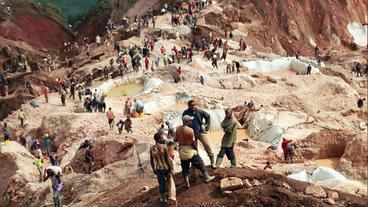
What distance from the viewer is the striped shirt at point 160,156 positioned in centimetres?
1084

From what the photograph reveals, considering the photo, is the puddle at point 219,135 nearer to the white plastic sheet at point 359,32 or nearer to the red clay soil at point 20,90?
the red clay soil at point 20,90

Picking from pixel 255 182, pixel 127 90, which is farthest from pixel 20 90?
pixel 255 182

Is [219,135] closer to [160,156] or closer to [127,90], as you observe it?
[127,90]

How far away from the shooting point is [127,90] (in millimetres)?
31344

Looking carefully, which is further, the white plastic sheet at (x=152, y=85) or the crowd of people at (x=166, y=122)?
the white plastic sheet at (x=152, y=85)

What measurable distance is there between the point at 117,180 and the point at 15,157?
6.54 metres

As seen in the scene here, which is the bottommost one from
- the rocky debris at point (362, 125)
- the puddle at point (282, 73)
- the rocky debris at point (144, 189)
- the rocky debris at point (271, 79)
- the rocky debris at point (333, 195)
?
the rocky debris at point (362, 125)

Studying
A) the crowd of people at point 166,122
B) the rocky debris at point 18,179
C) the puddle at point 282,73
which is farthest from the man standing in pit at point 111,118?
the puddle at point 282,73

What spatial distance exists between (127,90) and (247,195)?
2100 cm

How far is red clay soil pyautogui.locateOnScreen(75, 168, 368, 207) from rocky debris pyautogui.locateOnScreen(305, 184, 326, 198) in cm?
10

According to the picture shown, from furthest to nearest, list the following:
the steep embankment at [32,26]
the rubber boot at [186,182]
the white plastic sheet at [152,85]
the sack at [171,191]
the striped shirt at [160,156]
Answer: the steep embankment at [32,26] < the white plastic sheet at [152,85] < the rubber boot at [186,182] < the sack at [171,191] < the striped shirt at [160,156]

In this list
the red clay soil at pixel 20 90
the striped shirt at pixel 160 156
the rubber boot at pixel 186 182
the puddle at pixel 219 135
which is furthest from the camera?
the red clay soil at pixel 20 90

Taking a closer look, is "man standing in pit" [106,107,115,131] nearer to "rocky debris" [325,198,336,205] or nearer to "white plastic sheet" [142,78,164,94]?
"white plastic sheet" [142,78,164,94]

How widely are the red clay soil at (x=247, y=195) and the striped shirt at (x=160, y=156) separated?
2.23 ft
